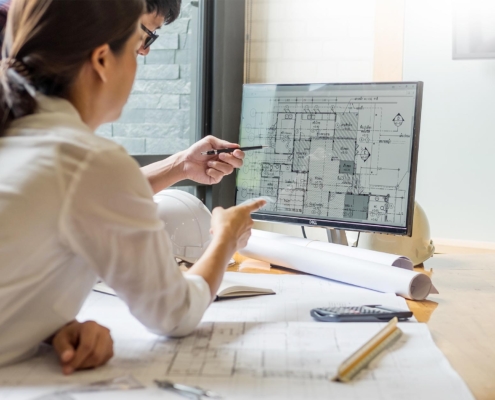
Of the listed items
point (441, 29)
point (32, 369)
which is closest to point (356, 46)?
point (441, 29)

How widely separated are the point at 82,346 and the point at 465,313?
2.18ft

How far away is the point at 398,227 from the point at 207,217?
41 cm

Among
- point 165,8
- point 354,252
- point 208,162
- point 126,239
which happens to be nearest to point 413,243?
point 354,252

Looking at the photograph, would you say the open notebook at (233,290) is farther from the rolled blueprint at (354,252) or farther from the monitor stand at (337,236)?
the monitor stand at (337,236)

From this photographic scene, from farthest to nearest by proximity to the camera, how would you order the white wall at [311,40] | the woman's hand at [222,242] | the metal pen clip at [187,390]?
the white wall at [311,40] → the woman's hand at [222,242] → the metal pen clip at [187,390]

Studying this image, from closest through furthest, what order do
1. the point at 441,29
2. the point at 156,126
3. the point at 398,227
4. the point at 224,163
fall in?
the point at 398,227 → the point at 224,163 → the point at 441,29 → the point at 156,126

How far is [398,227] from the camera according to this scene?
1.42 m

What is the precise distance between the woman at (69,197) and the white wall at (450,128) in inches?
47.5

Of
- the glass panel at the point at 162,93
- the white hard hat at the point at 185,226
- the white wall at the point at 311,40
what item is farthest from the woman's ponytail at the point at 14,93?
the white wall at the point at 311,40

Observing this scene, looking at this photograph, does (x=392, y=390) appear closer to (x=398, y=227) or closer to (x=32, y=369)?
(x=32, y=369)

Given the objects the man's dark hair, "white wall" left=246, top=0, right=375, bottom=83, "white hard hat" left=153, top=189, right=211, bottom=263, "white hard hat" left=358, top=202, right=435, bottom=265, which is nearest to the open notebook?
"white hard hat" left=153, top=189, right=211, bottom=263

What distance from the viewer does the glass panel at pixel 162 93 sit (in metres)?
2.05

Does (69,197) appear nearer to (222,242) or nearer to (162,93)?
(222,242)

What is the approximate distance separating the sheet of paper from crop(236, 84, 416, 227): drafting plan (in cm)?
49
